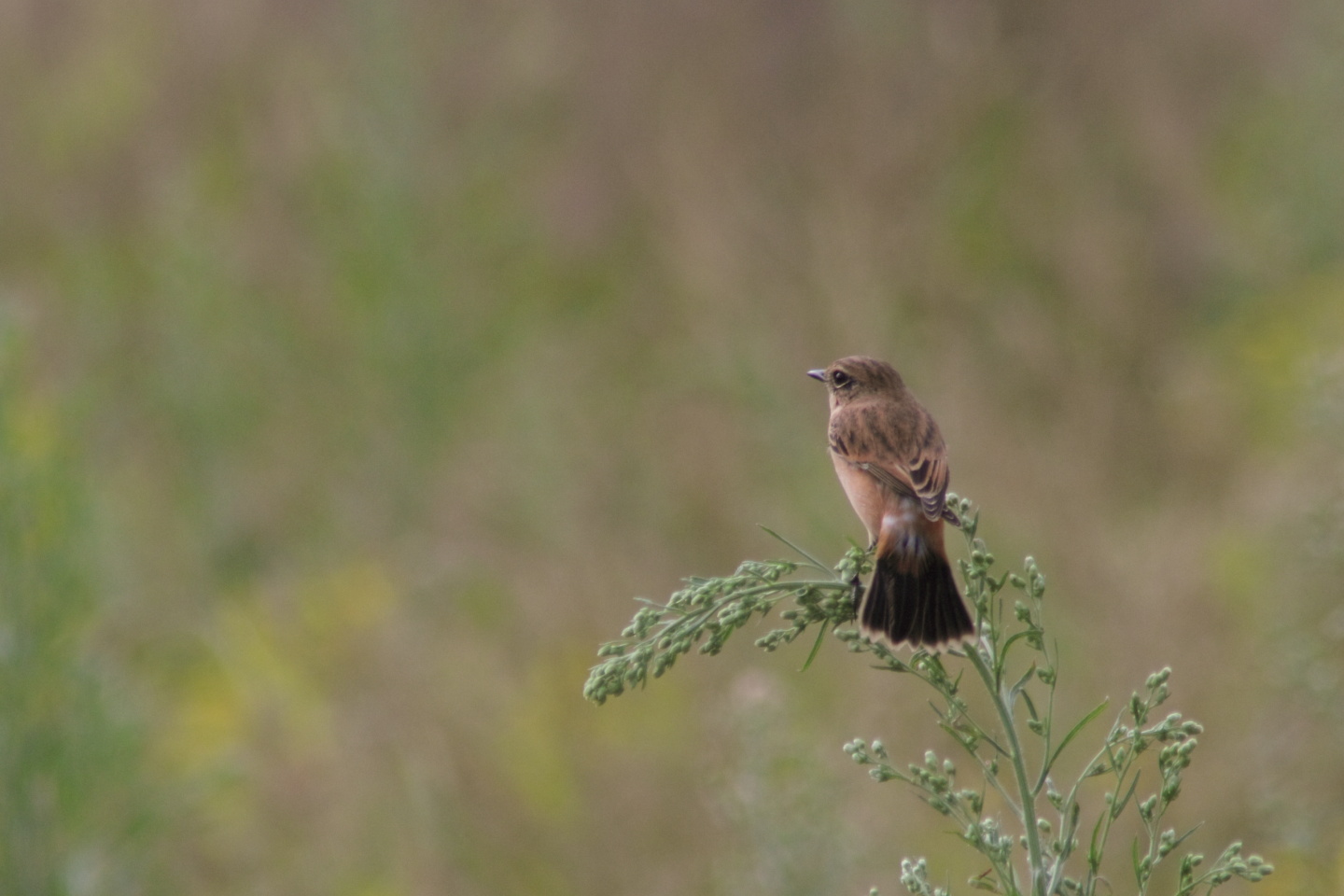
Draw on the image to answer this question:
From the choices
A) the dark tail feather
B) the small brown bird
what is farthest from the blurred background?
the dark tail feather

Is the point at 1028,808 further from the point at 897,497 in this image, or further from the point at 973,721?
the point at 897,497

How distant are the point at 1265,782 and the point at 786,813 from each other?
3.75 feet

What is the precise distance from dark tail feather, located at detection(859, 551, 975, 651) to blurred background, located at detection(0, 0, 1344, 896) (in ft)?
4.24

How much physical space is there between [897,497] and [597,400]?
6.65 meters

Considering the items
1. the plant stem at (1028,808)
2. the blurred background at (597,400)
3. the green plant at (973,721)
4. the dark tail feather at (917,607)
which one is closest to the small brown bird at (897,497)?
the dark tail feather at (917,607)

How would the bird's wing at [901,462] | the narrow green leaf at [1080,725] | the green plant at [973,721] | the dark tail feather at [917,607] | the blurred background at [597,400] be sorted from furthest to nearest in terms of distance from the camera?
the blurred background at [597,400], the bird's wing at [901,462], the dark tail feather at [917,607], the green plant at [973,721], the narrow green leaf at [1080,725]

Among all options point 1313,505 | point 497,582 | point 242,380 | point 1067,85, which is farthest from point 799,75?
point 1313,505

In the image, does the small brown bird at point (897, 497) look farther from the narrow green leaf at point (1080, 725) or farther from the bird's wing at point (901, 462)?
the narrow green leaf at point (1080, 725)

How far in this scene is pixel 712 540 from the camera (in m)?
7.68

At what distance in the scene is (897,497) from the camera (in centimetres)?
251

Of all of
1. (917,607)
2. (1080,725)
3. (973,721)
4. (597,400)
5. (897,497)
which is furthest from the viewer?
(597,400)

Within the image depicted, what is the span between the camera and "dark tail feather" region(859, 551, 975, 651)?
79.0 inches

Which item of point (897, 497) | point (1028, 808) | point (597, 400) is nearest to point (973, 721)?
point (1028, 808)

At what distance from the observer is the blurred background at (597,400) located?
15.2 ft
